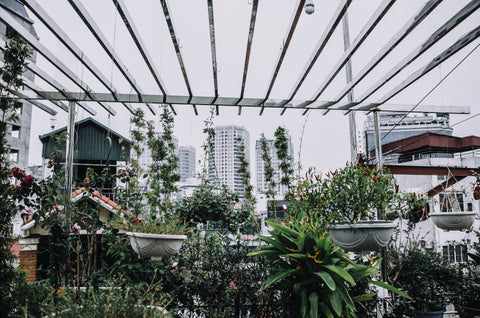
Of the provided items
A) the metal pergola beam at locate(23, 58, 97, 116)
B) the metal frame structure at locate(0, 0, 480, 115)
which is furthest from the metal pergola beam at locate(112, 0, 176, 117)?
the metal pergola beam at locate(23, 58, 97, 116)

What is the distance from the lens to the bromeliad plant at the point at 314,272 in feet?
7.13

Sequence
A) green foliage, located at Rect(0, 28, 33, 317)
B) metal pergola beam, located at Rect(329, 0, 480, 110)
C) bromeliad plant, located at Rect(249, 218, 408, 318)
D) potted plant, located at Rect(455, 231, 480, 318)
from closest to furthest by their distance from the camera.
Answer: green foliage, located at Rect(0, 28, 33, 317)
metal pergola beam, located at Rect(329, 0, 480, 110)
bromeliad plant, located at Rect(249, 218, 408, 318)
potted plant, located at Rect(455, 231, 480, 318)

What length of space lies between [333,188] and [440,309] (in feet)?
6.38

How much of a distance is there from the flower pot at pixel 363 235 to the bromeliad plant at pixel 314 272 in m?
0.13

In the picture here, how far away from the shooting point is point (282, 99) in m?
3.67

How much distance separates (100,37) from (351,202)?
8.18 ft

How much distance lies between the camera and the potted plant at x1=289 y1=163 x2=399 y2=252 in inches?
90.1

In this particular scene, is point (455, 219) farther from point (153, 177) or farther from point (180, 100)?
point (153, 177)

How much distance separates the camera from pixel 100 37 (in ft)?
8.15

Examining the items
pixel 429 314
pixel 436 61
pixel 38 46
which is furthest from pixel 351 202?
pixel 38 46

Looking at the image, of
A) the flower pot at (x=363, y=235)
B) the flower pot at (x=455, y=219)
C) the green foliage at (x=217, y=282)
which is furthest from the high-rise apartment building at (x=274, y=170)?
the flower pot at (x=363, y=235)

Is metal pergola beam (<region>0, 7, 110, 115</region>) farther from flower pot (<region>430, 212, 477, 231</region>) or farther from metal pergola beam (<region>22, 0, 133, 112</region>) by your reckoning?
flower pot (<region>430, 212, 477, 231</region>)

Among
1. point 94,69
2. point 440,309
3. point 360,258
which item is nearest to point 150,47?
Result: point 94,69

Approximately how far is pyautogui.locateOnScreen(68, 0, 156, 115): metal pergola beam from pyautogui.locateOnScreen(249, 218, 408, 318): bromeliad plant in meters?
2.11
